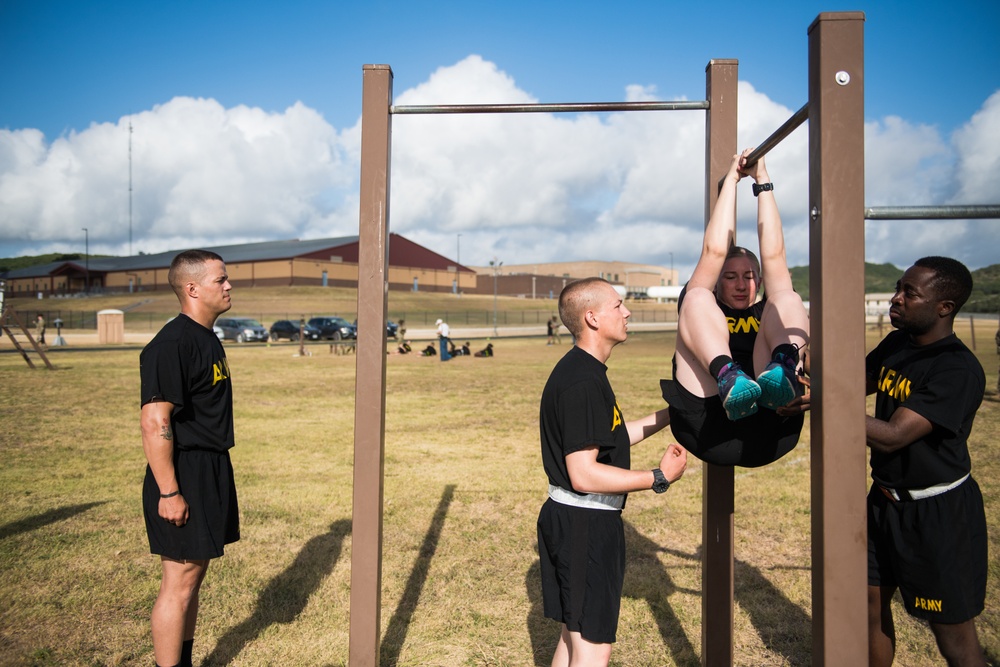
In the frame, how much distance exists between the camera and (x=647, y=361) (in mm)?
24984

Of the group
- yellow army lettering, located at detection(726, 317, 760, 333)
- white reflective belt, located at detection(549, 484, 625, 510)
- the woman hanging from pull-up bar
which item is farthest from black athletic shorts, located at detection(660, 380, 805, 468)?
yellow army lettering, located at detection(726, 317, 760, 333)

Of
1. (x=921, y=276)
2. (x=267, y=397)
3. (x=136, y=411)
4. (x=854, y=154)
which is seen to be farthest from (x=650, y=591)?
(x=267, y=397)

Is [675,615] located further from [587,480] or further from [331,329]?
[331,329]

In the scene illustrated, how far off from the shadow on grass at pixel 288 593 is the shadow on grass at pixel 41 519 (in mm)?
2260

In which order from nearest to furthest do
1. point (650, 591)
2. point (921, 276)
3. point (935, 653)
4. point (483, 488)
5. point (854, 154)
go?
point (854, 154) < point (921, 276) < point (935, 653) < point (650, 591) < point (483, 488)

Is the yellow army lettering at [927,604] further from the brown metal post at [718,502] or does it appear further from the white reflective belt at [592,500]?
the white reflective belt at [592,500]

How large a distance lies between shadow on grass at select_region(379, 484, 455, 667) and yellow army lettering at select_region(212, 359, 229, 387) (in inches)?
66.2

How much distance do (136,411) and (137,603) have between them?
8.77 m

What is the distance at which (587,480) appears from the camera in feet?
8.41

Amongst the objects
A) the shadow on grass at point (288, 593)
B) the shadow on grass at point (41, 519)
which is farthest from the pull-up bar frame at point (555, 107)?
the shadow on grass at point (41, 519)

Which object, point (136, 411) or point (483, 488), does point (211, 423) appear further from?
point (136, 411)

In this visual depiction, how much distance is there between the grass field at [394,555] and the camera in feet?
13.1

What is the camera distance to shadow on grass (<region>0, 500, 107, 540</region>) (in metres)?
5.80

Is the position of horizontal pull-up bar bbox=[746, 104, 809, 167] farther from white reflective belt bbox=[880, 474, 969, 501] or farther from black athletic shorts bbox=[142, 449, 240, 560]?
black athletic shorts bbox=[142, 449, 240, 560]
